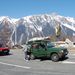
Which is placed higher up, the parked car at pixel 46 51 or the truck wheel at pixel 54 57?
the parked car at pixel 46 51

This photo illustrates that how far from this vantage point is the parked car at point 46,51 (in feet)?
91.7

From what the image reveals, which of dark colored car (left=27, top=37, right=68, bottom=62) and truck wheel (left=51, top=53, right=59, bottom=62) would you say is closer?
truck wheel (left=51, top=53, right=59, bottom=62)

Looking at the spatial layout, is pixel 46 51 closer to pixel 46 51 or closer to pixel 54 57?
pixel 46 51

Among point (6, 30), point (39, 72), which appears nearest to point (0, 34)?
point (6, 30)

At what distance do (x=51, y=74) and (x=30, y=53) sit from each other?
410 inches

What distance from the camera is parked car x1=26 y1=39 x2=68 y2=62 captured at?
1100 inches

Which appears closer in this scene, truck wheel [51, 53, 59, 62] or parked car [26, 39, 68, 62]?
truck wheel [51, 53, 59, 62]

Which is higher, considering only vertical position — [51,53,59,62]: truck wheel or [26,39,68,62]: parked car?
[26,39,68,62]: parked car

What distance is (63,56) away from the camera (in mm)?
28422

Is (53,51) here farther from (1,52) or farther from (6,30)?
(6,30)

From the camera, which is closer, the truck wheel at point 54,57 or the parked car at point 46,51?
the truck wheel at point 54,57

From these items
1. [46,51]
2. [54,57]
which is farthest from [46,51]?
[54,57]

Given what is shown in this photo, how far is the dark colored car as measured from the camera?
2794 centimetres

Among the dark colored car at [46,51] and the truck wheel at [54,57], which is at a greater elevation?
the dark colored car at [46,51]
